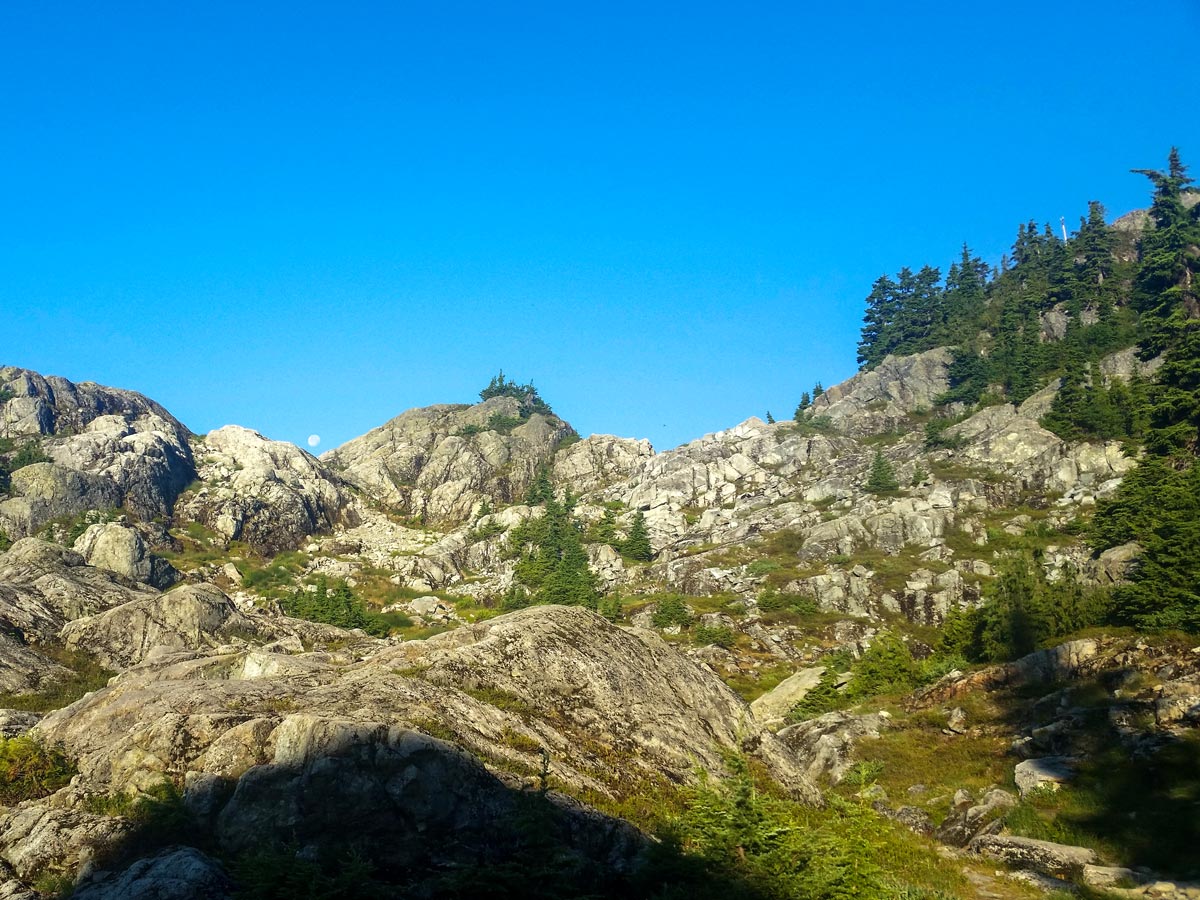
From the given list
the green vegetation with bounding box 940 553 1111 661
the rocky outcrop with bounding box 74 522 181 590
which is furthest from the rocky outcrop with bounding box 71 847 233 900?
the rocky outcrop with bounding box 74 522 181 590

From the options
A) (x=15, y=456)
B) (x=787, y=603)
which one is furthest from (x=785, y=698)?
(x=15, y=456)

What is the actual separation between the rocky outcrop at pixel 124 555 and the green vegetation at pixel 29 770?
96.0 metres

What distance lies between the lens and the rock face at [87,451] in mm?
128750

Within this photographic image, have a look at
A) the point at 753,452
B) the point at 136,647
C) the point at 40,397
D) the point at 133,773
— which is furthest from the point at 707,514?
the point at 40,397

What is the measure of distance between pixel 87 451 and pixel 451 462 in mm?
68480

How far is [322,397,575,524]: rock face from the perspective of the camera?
16700 centimetres

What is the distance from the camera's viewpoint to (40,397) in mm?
162125

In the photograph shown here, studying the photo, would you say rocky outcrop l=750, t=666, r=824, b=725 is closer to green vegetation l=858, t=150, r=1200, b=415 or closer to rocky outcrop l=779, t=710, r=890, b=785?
rocky outcrop l=779, t=710, r=890, b=785

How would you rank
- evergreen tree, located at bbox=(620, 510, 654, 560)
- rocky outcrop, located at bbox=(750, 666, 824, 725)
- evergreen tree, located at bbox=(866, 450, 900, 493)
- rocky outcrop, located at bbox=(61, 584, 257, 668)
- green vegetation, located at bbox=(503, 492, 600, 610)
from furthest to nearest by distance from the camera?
evergreen tree, located at bbox=(620, 510, 654, 560) < evergreen tree, located at bbox=(866, 450, 900, 493) < green vegetation, located at bbox=(503, 492, 600, 610) < rocky outcrop, located at bbox=(750, 666, 824, 725) < rocky outcrop, located at bbox=(61, 584, 257, 668)

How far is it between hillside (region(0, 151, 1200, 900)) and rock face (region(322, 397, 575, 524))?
42.7 feet

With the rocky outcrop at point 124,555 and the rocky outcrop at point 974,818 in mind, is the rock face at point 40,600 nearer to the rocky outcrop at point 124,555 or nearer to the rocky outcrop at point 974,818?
the rocky outcrop at point 124,555

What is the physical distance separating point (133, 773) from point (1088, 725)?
3640cm

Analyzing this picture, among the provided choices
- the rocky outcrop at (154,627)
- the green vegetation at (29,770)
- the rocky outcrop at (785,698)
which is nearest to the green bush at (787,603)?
Answer: the rocky outcrop at (785,698)

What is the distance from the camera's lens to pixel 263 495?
150500 millimetres
